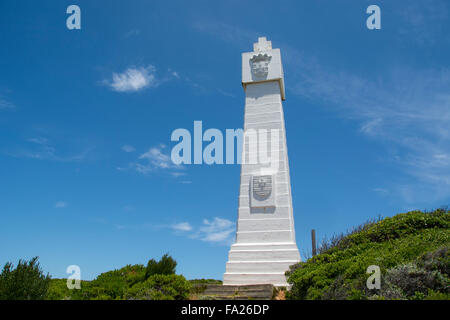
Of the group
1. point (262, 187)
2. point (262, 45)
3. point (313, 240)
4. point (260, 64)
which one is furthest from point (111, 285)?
point (262, 45)

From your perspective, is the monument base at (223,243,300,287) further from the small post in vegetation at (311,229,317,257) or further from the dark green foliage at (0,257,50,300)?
the dark green foliage at (0,257,50,300)

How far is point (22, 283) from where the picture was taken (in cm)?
772

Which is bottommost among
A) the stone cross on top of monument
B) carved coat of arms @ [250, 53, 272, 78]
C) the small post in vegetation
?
the small post in vegetation

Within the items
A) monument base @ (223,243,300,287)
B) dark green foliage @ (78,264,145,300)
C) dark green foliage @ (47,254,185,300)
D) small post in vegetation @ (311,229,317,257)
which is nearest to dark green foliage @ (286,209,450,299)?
monument base @ (223,243,300,287)

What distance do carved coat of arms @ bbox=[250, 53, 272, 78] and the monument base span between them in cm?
723

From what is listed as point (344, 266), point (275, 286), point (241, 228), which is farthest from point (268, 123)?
point (344, 266)

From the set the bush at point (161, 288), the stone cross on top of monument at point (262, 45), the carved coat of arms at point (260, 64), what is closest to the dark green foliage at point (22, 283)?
the bush at point (161, 288)

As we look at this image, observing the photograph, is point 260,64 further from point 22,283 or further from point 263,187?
point 22,283

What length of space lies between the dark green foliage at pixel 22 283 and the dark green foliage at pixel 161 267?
2.76m

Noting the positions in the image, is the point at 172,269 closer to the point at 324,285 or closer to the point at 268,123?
the point at 324,285

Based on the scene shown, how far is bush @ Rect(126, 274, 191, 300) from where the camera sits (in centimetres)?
856

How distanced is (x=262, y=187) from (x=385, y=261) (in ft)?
20.3

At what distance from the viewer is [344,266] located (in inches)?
309

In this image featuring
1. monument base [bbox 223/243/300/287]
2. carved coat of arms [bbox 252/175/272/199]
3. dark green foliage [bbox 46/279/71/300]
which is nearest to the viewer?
dark green foliage [bbox 46/279/71/300]
